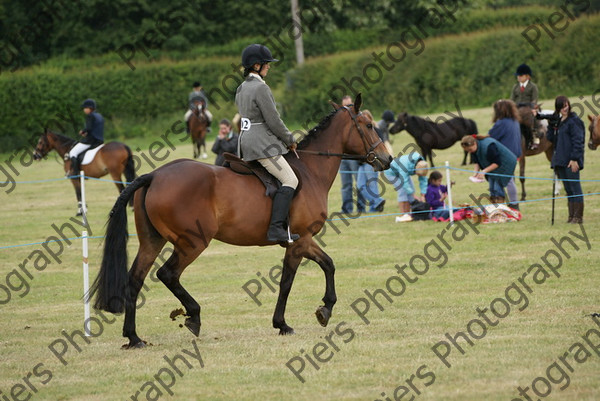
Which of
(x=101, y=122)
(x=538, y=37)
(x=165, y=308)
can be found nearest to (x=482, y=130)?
(x=538, y=37)

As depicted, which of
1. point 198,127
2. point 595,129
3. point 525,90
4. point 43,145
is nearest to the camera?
point 595,129

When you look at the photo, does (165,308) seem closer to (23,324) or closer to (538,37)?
(23,324)

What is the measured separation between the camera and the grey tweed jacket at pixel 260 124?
8750 millimetres

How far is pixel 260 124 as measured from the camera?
8852mm

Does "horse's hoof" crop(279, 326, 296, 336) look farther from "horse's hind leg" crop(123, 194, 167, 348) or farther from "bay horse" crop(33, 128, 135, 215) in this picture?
"bay horse" crop(33, 128, 135, 215)

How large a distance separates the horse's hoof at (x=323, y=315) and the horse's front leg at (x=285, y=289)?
293mm

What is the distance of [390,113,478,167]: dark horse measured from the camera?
78.8 feet

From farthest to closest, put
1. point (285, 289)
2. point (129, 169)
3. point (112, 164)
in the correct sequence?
point (129, 169) → point (112, 164) → point (285, 289)

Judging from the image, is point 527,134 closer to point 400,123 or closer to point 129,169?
point 400,123

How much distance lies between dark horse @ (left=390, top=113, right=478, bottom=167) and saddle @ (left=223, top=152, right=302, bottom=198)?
15.3 metres

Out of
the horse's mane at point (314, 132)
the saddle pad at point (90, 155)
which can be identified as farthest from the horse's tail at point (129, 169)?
the horse's mane at point (314, 132)

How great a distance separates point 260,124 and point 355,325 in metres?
2.27

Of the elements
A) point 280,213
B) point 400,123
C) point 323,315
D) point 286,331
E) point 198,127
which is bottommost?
point 198,127

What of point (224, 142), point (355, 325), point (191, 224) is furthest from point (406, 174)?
point (191, 224)
